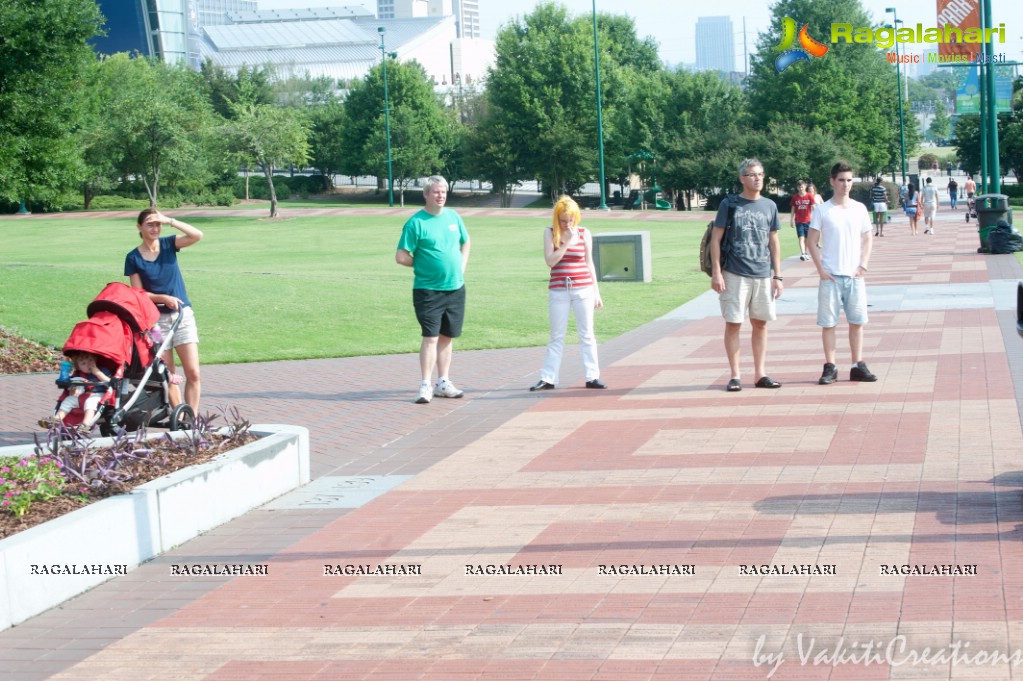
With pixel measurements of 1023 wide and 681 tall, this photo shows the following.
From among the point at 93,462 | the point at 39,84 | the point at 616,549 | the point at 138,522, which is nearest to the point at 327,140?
the point at 39,84

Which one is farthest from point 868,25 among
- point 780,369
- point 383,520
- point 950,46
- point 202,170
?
point 383,520

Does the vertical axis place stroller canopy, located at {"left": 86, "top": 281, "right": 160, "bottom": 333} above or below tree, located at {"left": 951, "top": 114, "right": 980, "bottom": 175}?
below

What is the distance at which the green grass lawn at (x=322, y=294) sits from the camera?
15.0 meters

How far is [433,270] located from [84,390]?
355 cm

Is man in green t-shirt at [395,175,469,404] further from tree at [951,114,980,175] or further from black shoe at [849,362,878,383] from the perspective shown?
tree at [951,114,980,175]

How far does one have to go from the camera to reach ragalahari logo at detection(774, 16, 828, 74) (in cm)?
7194

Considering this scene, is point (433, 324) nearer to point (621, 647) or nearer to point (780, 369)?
point (780, 369)

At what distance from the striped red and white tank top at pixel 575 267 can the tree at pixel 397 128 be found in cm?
6884

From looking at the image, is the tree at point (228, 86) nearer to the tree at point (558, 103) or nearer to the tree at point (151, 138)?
the tree at point (558, 103)

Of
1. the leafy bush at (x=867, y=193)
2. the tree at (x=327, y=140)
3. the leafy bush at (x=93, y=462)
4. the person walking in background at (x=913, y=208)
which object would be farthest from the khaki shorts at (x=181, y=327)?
the tree at (x=327, y=140)

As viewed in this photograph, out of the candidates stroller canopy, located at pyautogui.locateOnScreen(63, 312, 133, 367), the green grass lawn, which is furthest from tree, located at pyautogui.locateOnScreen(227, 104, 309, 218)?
stroller canopy, located at pyautogui.locateOnScreen(63, 312, 133, 367)

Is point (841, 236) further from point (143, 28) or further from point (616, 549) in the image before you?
point (143, 28)

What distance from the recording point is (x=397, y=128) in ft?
259

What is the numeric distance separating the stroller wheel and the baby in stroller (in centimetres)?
54
